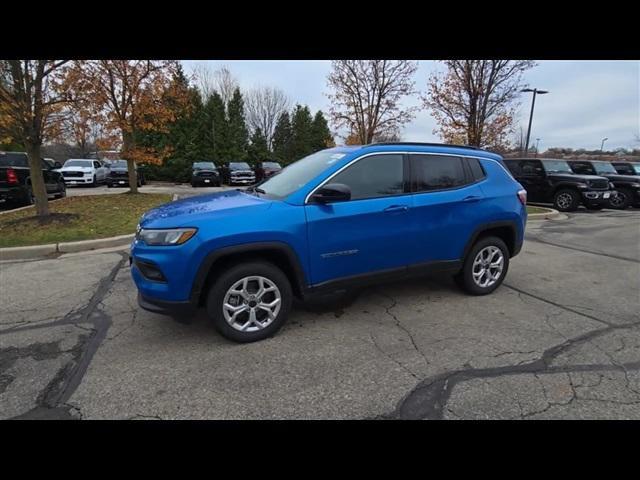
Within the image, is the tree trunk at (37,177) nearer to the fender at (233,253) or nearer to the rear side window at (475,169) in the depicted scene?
the fender at (233,253)

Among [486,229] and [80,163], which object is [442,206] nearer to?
[486,229]

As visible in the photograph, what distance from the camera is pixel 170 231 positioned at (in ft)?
10.1

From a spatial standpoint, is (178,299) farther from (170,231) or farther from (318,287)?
(318,287)

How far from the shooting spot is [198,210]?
3.32 m

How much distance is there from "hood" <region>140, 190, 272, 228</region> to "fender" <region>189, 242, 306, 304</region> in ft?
1.00

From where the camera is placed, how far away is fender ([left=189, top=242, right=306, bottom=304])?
3.09 metres

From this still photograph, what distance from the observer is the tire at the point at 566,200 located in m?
12.8

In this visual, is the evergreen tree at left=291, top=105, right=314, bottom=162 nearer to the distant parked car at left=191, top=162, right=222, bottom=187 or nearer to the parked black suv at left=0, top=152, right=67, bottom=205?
the distant parked car at left=191, top=162, right=222, bottom=187

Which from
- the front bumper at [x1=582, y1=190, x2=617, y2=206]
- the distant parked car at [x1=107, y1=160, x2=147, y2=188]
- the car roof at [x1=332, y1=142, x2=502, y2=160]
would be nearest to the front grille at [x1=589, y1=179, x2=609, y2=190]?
the front bumper at [x1=582, y1=190, x2=617, y2=206]

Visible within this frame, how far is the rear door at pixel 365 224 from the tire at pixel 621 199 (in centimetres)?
1567

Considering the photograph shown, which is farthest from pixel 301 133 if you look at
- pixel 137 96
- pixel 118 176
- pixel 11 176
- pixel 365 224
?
pixel 365 224

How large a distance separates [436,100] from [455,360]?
489 inches

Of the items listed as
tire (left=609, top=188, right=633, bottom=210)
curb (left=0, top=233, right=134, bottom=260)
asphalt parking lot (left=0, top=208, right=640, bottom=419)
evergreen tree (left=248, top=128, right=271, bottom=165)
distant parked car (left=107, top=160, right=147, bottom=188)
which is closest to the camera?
asphalt parking lot (left=0, top=208, right=640, bottom=419)

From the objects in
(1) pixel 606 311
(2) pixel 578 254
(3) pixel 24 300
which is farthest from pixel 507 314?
(3) pixel 24 300
